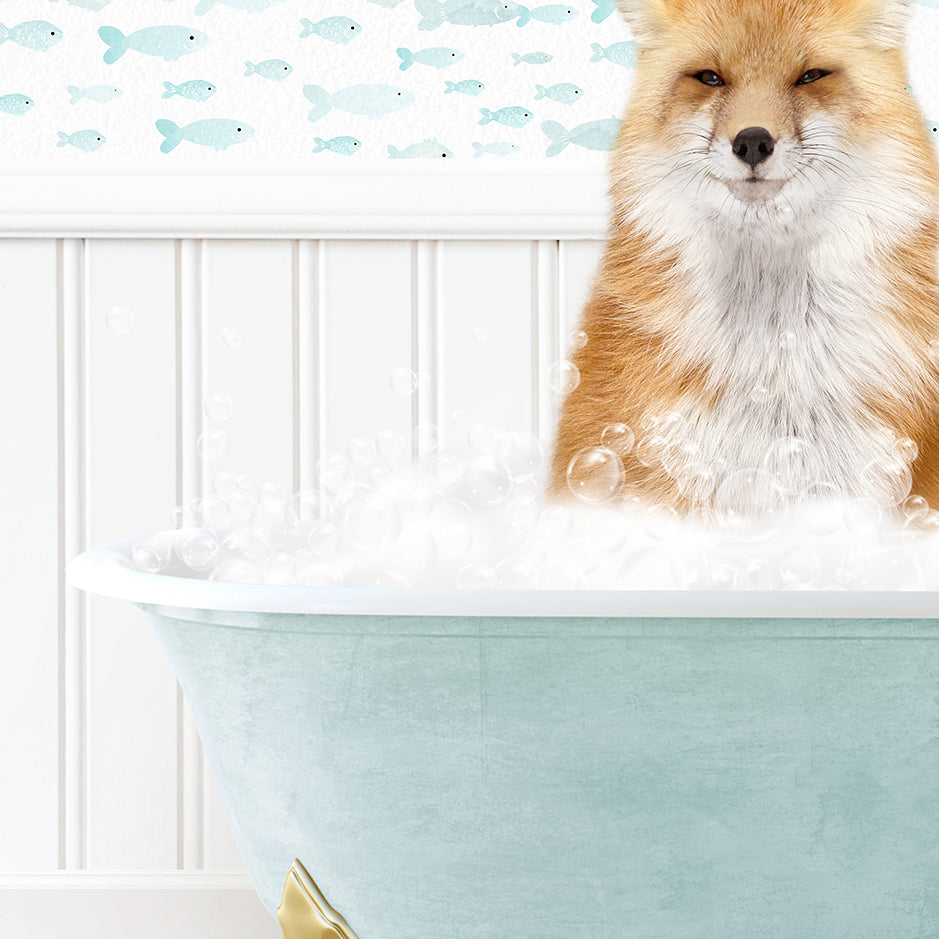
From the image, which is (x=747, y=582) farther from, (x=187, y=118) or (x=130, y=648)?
(x=187, y=118)

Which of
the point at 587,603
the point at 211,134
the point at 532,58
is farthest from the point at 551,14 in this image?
the point at 587,603

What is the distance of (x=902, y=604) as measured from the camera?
0.64m

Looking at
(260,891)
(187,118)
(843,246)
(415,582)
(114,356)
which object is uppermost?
(187,118)

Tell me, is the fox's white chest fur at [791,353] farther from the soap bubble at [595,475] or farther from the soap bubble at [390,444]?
the soap bubble at [390,444]

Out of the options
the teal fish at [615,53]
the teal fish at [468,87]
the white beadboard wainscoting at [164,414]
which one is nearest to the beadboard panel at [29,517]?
the white beadboard wainscoting at [164,414]

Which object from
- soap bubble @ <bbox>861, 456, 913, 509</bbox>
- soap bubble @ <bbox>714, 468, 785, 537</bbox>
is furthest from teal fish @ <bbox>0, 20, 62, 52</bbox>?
soap bubble @ <bbox>861, 456, 913, 509</bbox>

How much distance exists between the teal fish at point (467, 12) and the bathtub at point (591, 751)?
958 mm

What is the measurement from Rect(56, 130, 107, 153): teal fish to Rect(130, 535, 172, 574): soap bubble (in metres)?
0.67

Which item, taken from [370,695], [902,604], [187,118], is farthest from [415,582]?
[187,118]

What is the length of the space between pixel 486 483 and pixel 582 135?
573 millimetres

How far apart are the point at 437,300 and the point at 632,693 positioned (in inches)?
30.0

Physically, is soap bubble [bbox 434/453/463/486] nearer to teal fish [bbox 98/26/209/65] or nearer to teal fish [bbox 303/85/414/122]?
teal fish [bbox 303/85/414/122]

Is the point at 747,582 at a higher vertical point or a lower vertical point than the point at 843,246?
lower

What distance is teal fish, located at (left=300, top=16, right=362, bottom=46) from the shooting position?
1.30 meters
